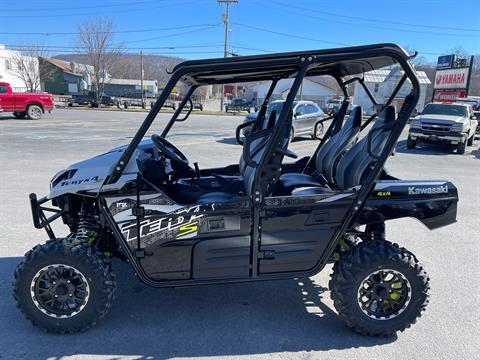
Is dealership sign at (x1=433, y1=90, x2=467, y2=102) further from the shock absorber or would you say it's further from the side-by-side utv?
the shock absorber

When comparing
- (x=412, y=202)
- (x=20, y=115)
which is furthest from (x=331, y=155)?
(x=20, y=115)

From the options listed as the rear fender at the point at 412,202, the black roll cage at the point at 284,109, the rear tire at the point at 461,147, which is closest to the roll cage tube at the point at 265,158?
the black roll cage at the point at 284,109

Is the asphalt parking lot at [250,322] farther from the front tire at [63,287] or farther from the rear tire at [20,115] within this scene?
the rear tire at [20,115]

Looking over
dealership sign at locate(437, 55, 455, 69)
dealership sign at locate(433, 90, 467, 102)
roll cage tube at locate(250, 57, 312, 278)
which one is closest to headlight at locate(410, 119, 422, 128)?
roll cage tube at locate(250, 57, 312, 278)

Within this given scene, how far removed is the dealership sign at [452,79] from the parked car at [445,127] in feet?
68.4

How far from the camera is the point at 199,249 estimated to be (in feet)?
9.51

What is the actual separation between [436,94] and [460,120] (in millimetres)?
24982

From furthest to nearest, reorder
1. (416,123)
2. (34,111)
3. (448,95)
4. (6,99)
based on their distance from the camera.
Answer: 1. (448,95)
2. (34,111)
3. (6,99)
4. (416,123)

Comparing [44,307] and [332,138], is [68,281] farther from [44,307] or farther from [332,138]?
[332,138]

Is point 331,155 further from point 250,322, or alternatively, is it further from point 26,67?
point 26,67

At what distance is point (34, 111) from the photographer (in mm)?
21500

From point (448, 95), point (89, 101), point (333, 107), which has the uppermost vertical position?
point (448, 95)

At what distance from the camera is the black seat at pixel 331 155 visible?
12.7ft

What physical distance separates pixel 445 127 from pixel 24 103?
1974cm
